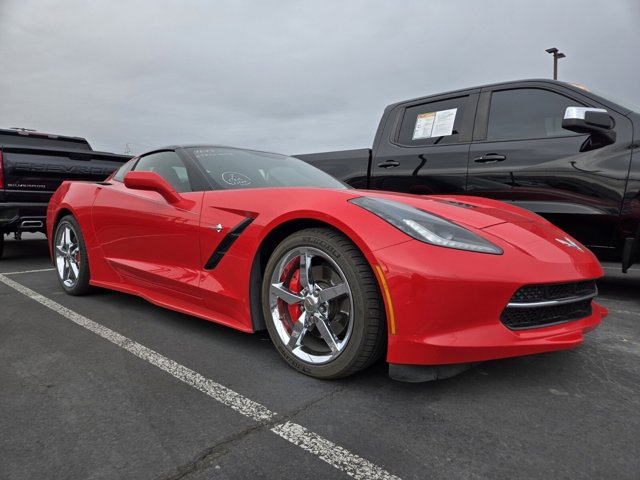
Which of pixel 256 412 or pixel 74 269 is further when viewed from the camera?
pixel 74 269

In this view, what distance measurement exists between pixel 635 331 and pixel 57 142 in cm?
718

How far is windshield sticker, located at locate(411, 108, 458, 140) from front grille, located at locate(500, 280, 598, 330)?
7.95ft

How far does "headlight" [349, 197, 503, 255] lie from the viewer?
1743 mm

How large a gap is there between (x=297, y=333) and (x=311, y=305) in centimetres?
16

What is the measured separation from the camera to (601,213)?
3207 millimetres

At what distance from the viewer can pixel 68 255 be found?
12.1ft

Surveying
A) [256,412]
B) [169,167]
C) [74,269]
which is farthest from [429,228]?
[74,269]

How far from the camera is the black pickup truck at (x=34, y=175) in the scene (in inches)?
187

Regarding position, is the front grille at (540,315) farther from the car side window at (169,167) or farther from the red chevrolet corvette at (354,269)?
the car side window at (169,167)

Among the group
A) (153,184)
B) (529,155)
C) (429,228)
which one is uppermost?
(529,155)

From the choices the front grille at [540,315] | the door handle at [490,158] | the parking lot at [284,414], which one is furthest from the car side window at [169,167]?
the door handle at [490,158]

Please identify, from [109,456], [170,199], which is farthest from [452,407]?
[170,199]

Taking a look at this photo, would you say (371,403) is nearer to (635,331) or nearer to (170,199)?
(170,199)

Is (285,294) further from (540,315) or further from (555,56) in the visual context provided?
(555,56)
